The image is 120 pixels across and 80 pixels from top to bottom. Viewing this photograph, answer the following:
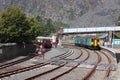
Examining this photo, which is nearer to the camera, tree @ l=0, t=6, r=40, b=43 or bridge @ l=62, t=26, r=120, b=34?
tree @ l=0, t=6, r=40, b=43

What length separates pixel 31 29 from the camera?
159 feet

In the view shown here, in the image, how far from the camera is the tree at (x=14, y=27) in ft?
148

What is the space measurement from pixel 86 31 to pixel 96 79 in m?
101

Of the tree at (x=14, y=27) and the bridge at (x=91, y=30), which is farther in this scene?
the bridge at (x=91, y=30)

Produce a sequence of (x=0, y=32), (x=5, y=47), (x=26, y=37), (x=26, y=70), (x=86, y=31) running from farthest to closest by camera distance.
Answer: (x=86, y=31), (x=26, y=37), (x=0, y=32), (x=5, y=47), (x=26, y=70)

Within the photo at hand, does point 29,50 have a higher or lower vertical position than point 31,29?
lower

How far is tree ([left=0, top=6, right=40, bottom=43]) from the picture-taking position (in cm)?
4497

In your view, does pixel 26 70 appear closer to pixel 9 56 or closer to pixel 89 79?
pixel 89 79

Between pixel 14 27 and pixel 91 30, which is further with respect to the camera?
pixel 91 30

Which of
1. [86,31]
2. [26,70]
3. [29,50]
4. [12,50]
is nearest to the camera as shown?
[26,70]

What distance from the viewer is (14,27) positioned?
45.2 meters

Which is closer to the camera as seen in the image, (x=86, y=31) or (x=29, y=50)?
(x=29, y=50)

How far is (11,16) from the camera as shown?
46.3 meters

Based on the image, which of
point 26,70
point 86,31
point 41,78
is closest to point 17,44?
point 26,70
